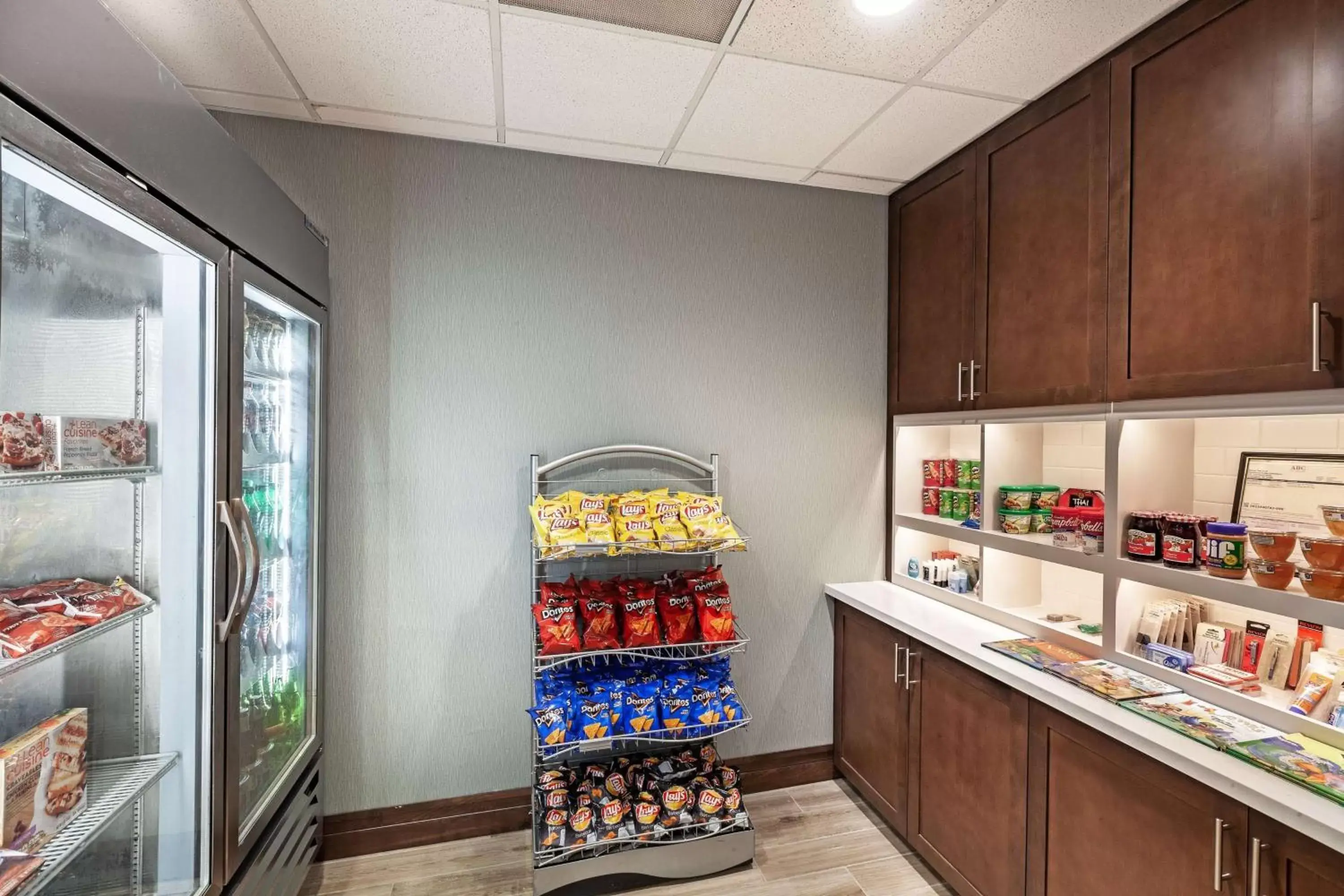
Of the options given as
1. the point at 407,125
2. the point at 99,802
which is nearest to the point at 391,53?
the point at 407,125

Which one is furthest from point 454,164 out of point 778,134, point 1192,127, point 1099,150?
point 1192,127

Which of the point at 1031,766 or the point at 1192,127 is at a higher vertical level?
the point at 1192,127

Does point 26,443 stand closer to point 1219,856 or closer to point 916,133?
point 1219,856

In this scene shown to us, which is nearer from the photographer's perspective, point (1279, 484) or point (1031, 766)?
point (1279, 484)

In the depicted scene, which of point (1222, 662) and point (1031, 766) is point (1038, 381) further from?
point (1031, 766)

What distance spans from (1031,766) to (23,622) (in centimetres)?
225

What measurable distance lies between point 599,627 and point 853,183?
6.77ft

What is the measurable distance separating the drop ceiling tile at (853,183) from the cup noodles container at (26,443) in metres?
2.46

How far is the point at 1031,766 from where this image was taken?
1.70 m

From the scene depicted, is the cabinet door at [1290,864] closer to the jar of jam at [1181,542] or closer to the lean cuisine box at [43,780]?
the jar of jam at [1181,542]

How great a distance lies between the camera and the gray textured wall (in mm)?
2254

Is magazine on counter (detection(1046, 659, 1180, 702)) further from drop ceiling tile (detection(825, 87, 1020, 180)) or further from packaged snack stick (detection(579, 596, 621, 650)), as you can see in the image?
drop ceiling tile (detection(825, 87, 1020, 180))

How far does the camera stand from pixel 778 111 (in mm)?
2057

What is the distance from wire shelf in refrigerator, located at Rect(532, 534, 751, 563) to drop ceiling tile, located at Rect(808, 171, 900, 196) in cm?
154
